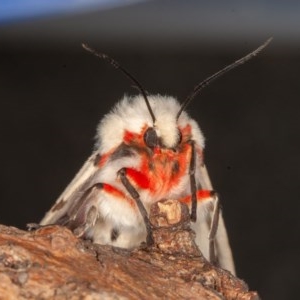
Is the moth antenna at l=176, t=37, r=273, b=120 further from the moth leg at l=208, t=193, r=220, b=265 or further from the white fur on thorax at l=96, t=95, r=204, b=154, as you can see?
the moth leg at l=208, t=193, r=220, b=265

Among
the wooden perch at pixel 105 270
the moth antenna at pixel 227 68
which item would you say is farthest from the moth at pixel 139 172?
the wooden perch at pixel 105 270

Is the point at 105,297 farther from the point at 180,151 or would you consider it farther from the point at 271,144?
the point at 271,144

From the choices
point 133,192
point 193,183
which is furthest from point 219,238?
point 133,192

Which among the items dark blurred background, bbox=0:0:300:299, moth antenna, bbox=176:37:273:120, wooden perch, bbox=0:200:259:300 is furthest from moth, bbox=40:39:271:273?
dark blurred background, bbox=0:0:300:299

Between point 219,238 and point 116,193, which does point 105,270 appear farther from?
point 219,238

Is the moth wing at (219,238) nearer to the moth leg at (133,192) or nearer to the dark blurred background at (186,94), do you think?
the moth leg at (133,192)

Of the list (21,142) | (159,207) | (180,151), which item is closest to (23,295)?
(159,207)
